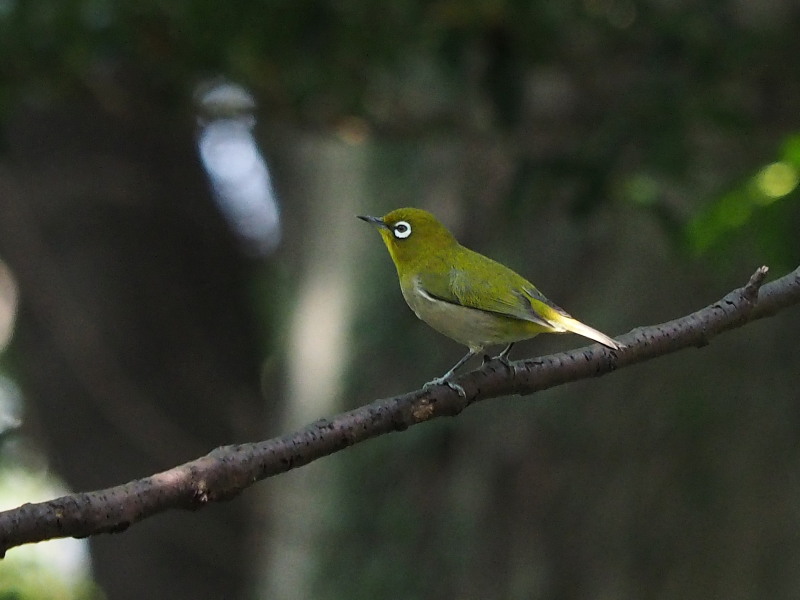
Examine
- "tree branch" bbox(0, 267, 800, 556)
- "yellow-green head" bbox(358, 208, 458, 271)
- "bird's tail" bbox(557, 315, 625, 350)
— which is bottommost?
"tree branch" bbox(0, 267, 800, 556)

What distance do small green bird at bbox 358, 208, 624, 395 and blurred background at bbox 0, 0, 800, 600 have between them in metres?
0.67

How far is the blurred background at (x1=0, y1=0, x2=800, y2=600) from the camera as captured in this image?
4.79 metres

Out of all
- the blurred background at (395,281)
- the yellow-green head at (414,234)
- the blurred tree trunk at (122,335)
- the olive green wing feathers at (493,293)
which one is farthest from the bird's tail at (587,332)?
the blurred tree trunk at (122,335)

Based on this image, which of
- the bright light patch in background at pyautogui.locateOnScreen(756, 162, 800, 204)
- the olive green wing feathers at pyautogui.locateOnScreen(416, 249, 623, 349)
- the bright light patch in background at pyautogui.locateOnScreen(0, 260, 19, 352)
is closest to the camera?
the bright light patch in background at pyautogui.locateOnScreen(756, 162, 800, 204)

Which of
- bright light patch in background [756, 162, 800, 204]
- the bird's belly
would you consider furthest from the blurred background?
the bird's belly

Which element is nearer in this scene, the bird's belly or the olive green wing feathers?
the olive green wing feathers

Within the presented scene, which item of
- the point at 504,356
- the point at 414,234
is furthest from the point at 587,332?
the point at 414,234

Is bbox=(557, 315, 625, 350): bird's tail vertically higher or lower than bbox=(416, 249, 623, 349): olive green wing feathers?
lower

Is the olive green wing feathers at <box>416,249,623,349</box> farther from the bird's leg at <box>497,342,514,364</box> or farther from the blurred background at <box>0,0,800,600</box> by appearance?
the blurred background at <box>0,0,800,600</box>

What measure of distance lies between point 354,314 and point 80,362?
247 centimetres

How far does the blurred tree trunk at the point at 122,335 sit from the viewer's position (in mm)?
8422

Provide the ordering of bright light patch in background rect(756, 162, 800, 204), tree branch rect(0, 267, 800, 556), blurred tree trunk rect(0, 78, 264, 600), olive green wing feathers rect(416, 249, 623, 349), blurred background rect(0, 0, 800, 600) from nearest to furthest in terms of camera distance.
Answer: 1. tree branch rect(0, 267, 800, 556)
2. bright light patch in background rect(756, 162, 800, 204)
3. olive green wing feathers rect(416, 249, 623, 349)
4. blurred background rect(0, 0, 800, 600)
5. blurred tree trunk rect(0, 78, 264, 600)

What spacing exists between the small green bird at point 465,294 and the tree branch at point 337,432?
0.38m

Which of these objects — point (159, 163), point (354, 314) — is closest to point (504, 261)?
point (354, 314)
